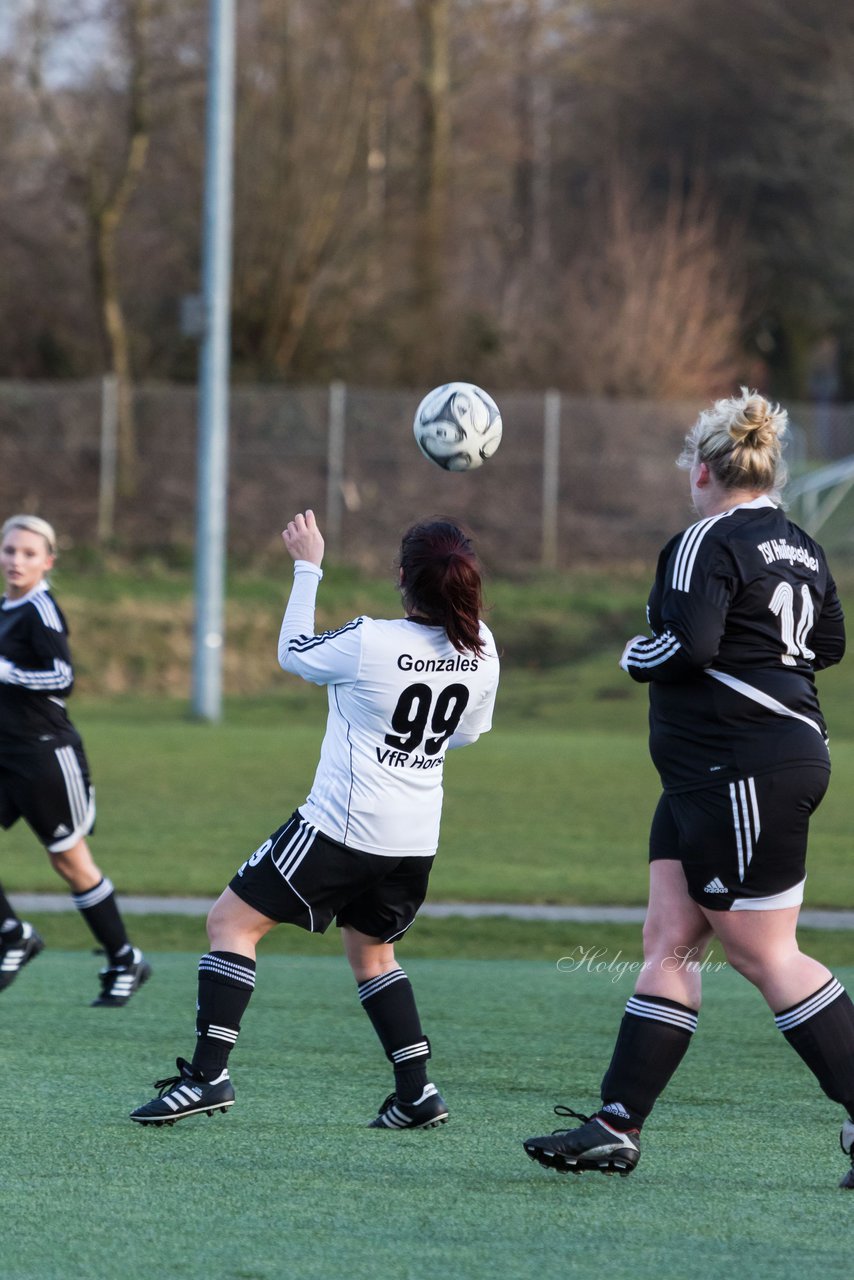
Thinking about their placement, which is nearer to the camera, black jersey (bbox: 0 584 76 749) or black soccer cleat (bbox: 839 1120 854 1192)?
black soccer cleat (bbox: 839 1120 854 1192)

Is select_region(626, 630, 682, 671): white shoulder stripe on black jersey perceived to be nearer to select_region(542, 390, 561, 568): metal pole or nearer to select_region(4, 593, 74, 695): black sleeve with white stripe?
select_region(4, 593, 74, 695): black sleeve with white stripe

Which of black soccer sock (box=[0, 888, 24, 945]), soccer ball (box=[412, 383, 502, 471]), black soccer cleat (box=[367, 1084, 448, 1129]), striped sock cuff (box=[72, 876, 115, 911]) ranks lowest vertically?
black soccer sock (box=[0, 888, 24, 945])

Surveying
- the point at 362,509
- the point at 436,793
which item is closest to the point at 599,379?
the point at 362,509

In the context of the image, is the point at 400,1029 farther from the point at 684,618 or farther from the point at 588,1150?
the point at 684,618

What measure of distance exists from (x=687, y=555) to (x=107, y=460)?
22.6 metres

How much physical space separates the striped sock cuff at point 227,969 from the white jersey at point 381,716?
0.45m

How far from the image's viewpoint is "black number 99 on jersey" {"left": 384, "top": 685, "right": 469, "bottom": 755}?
15.2 feet

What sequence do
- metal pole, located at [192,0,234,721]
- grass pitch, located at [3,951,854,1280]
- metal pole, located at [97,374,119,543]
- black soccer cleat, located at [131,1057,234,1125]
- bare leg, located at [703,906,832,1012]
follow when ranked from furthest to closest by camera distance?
metal pole, located at [97,374,119,543] < metal pole, located at [192,0,234,721] < black soccer cleat, located at [131,1057,234,1125] < bare leg, located at [703,906,832,1012] < grass pitch, located at [3,951,854,1280]

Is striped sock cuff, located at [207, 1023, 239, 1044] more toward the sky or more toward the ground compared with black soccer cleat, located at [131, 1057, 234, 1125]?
more toward the sky

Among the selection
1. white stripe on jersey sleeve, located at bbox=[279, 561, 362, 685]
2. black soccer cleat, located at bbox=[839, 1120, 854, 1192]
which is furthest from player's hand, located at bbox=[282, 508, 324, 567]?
black soccer cleat, located at bbox=[839, 1120, 854, 1192]

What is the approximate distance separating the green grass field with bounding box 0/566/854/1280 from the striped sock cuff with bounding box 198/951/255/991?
43 centimetres

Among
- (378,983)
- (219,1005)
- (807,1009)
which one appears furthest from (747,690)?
(219,1005)

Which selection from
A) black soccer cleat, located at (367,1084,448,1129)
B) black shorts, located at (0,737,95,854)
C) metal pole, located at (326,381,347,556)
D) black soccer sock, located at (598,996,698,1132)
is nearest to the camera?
black soccer sock, located at (598,996,698,1132)

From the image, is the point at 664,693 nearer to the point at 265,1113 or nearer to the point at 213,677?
the point at 265,1113
